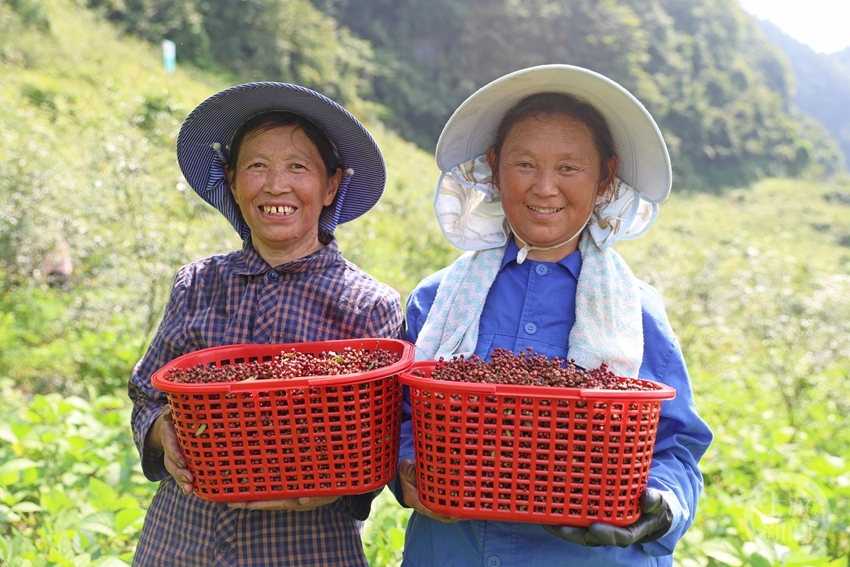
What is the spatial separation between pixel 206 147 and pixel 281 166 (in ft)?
1.17

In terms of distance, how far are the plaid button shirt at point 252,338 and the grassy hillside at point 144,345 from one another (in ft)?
2.00

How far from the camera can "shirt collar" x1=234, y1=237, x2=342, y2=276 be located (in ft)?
6.23

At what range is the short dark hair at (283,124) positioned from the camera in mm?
1924

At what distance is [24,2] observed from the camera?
1559 cm

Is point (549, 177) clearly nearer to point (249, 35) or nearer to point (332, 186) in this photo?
point (332, 186)

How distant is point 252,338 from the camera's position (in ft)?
6.13

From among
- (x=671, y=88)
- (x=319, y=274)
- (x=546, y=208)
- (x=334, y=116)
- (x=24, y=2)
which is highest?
(x=671, y=88)

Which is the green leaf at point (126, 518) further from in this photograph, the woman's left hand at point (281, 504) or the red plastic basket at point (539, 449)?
the red plastic basket at point (539, 449)

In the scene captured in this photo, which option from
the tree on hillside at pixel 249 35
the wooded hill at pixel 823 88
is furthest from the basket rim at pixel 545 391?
the wooded hill at pixel 823 88

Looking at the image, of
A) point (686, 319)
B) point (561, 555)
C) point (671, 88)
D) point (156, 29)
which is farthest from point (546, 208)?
point (671, 88)

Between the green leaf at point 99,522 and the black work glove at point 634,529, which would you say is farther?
the green leaf at point 99,522

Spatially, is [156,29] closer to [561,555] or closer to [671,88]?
[561,555]

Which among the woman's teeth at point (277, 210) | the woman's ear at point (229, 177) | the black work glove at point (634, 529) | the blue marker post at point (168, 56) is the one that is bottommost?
the black work glove at point (634, 529)

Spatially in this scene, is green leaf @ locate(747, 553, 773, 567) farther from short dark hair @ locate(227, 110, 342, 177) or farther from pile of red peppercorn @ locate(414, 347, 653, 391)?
short dark hair @ locate(227, 110, 342, 177)
